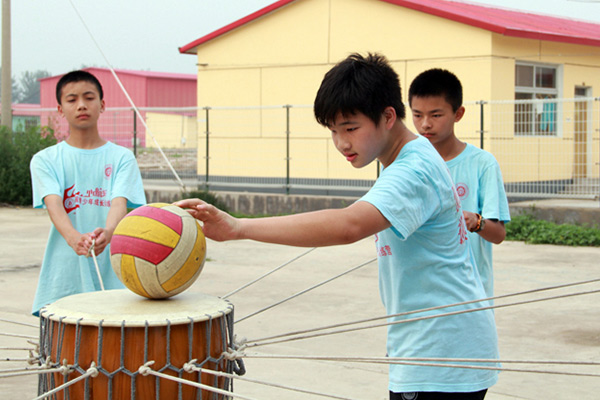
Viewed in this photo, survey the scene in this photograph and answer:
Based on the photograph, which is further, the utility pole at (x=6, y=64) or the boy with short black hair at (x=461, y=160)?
the utility pole at (x=6, y=64)

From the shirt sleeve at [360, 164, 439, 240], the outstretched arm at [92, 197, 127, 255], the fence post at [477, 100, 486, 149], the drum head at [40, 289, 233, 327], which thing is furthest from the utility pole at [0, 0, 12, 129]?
the shirt sleeve at [360, 164, 439, 240]

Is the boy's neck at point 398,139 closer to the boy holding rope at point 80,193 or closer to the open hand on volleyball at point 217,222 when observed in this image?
the open hand on volleyball at point 217,222

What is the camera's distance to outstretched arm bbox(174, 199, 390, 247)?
234 cm

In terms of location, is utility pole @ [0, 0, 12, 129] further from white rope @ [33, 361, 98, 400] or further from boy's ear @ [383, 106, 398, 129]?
boy's ear @ [383, 106, 398, 129]

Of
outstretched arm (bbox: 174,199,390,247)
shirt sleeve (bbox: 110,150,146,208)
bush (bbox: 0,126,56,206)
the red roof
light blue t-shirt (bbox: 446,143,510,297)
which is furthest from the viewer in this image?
bush (bbox: 0,126,56,206)

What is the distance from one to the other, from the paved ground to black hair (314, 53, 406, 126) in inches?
62.3

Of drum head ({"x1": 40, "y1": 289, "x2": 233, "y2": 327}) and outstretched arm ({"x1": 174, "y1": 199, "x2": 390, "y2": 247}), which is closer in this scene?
outstretched arm ({"x1": 174, "y1": 199, "x2": 390, "y2": 247})

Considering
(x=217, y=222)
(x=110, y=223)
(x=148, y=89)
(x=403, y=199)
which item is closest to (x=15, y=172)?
(x=110, y=223)

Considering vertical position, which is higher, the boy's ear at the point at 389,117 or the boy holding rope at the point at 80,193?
the boy's ear at the point at 389,117

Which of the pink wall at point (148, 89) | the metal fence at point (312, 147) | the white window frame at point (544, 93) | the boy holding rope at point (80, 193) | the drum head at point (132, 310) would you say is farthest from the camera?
the pink wall at point (148, 89)

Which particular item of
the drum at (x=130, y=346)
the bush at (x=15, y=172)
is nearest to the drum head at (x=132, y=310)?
the drum at (x=130, y=346)

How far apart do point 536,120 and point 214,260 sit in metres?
7.88

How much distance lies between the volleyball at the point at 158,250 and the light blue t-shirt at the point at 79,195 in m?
1.35

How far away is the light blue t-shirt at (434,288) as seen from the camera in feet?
8.48
